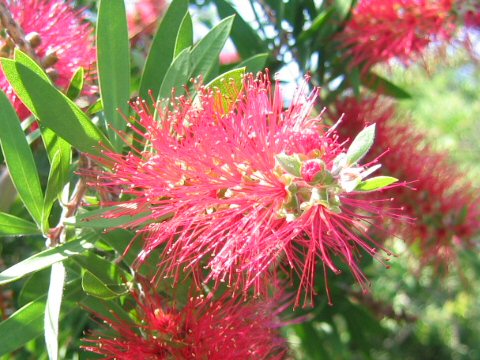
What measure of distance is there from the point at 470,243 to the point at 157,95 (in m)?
1.18

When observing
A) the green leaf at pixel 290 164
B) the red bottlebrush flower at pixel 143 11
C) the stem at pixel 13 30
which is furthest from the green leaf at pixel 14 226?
the red bottlebrush flower at pixel 143 11

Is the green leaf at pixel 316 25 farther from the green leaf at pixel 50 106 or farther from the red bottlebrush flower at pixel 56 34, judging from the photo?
the green leaf at pixel 50 106

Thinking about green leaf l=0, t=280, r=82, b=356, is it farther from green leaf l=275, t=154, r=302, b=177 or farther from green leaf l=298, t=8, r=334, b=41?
green leaf l=298, t=8, r=334, b=41

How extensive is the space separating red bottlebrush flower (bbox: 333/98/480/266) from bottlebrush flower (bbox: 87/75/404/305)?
0.73m

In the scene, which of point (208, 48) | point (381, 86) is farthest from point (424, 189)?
point (208, 48)

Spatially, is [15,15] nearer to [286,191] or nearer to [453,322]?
[286,191]

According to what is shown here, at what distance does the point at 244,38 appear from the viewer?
1.72 m

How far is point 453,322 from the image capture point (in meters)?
3.15

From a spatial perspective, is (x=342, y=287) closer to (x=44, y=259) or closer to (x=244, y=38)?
(x=244, y=38)

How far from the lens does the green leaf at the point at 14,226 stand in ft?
3.69

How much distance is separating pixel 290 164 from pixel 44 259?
0.42 m

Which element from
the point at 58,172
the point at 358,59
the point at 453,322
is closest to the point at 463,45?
the point at 358,59

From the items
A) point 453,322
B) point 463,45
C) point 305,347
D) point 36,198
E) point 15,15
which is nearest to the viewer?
point 36,198

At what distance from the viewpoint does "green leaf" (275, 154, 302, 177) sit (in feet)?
3.16
